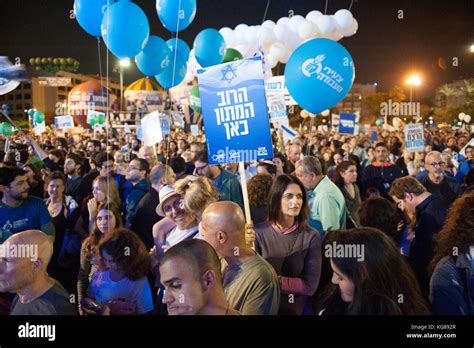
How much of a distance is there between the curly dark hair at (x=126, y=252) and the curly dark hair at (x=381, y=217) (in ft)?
6.30

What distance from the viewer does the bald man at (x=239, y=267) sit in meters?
2.87

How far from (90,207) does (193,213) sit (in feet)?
4.36

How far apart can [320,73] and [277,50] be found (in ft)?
23.1

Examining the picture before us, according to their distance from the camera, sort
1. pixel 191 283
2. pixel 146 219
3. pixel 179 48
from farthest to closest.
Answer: pixel 179 48, pixel 146 219, pixel 191 283

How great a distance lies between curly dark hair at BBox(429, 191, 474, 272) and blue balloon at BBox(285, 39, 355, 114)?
3862 millimetres

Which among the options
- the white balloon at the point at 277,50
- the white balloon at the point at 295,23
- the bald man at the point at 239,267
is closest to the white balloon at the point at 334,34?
the white balloon at the point at 295,23

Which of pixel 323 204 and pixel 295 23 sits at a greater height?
pixel 295 23

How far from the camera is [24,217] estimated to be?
465 centimetres

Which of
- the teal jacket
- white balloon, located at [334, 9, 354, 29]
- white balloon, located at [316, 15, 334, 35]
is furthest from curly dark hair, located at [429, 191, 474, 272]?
white balloon, located at [334, 9, 354, 29]

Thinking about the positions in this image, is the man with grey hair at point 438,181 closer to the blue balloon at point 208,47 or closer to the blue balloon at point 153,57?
the blue balloon at point 153,57

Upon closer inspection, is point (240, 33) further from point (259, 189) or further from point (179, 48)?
point (259, 189)

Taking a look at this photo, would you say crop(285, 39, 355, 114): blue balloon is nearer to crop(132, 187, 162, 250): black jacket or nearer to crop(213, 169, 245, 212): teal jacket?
crop(213, 169, 245, 212): teal jacket

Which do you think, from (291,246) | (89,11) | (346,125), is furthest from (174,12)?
(346,125)

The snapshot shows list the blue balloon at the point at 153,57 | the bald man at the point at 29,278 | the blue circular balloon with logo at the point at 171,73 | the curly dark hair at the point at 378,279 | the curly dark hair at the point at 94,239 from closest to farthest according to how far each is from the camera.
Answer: the curly dark hair at the point at 378,279
the bald man at the point at 29,278
the curly dark hair at the point at 94,239
the blue balloon at the point at 153,57
the blue circular balloon with logo at the point at 171,73
